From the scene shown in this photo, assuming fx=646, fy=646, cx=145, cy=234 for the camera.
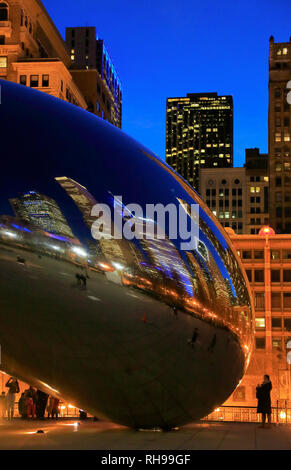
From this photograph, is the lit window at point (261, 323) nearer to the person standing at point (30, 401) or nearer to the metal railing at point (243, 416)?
the metal railing at point (243, 416)

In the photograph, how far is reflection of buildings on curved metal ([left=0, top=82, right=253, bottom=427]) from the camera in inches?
275

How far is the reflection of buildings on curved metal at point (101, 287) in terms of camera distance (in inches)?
275

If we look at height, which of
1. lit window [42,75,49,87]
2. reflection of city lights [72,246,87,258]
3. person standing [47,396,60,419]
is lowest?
person standing [47,396,60,419]

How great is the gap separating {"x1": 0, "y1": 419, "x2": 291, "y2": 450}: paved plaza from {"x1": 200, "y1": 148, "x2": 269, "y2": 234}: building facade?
484 feet

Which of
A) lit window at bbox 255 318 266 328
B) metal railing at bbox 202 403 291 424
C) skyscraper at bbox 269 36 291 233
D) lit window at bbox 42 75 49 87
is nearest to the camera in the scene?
metal railing at bbox 202 403 291 424

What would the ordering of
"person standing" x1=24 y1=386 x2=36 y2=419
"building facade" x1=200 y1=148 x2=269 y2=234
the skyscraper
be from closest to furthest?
"person standing" x1=24 y1=386 x2=36 y2=419
the skyscraper
"building facade" x1=200 y1=148 x2=269 y2=234

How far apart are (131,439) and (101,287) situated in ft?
7.20

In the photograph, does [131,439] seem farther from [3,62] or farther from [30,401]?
[3,62]

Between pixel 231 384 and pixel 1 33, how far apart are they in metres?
75.7

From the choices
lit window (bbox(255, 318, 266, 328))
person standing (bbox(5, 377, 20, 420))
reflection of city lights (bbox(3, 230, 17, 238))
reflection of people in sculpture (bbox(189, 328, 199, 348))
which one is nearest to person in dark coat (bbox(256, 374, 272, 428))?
person standing (bbox(5, 377, 20, 420))

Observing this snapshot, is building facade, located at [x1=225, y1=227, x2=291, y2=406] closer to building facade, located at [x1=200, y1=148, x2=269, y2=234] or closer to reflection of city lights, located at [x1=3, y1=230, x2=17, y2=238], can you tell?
reflection of city lights, located at [x1=3, y1=230, x2=17, y2=238]

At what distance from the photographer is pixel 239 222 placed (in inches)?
6339

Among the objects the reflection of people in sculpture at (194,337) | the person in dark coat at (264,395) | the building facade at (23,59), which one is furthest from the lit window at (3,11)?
the reflection of people in sculpture at (194,337)
